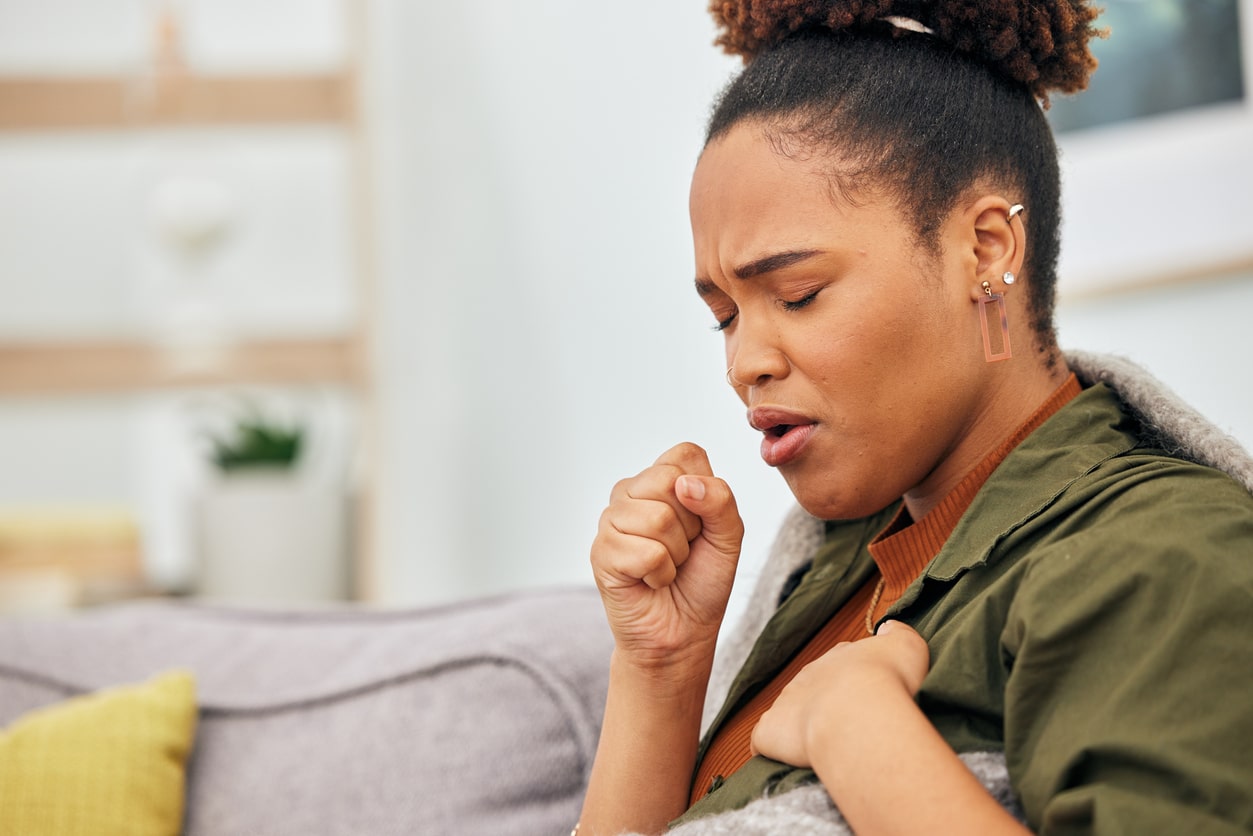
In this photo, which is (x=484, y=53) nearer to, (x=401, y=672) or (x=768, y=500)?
(x=768, y=500)

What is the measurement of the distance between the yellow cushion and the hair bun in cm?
84

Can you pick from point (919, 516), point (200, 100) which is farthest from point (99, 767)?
point (200, 100)

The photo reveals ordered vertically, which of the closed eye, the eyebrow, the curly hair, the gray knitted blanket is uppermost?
the curly hair

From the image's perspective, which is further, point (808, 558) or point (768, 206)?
point (808, 558)

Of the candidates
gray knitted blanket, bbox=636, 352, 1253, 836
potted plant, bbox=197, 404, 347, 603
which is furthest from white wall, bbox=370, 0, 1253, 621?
gray knitted blanket, bbox=636, 352, 1253, 836

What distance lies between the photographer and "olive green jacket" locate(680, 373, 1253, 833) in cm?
54

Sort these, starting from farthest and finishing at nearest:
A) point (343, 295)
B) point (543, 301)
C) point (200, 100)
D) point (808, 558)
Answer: point (343, 295) < point (200, 100) < point (543, 301) < point (808, 558)

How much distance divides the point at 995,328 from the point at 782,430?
15cm

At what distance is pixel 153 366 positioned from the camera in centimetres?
280

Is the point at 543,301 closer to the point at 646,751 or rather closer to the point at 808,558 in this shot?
the point at 808,558

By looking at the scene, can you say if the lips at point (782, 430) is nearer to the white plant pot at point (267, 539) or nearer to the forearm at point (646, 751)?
the forearm at point (646, 751)

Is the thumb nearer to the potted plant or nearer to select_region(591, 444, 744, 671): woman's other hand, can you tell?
select_region(591, 444, 744, 671): woman's other hand

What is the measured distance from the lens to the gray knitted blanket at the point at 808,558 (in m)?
0.64

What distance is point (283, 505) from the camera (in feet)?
8.20
